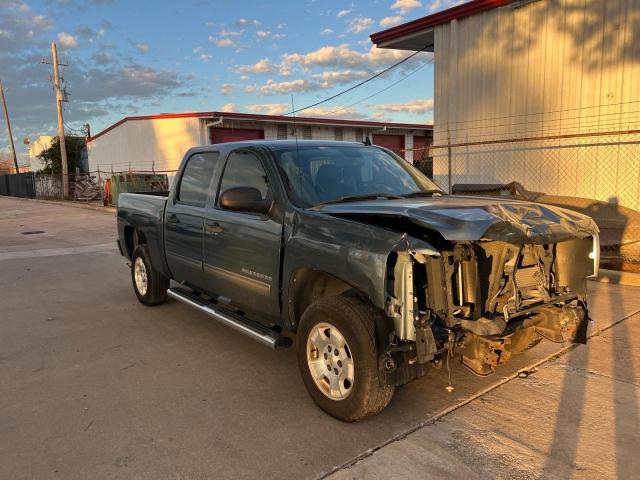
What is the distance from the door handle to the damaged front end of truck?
1.59m

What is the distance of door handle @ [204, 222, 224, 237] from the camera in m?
4.78

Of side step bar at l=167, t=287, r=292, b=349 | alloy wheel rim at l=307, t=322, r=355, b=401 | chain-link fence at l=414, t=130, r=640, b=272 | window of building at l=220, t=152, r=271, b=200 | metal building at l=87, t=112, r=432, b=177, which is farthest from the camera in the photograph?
metal building at l=87, t=112, r=432, b=177

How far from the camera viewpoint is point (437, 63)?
1361 cm

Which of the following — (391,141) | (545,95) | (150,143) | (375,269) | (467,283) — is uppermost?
(150,143)

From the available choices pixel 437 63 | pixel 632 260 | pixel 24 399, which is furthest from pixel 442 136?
pixel 24 399

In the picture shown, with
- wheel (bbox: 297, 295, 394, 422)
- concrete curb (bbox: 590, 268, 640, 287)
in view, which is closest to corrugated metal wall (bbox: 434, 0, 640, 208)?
concrete curb (bbox: 590, 268, 640, 287)

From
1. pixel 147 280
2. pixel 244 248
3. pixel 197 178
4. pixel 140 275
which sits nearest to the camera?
pixel 244 248

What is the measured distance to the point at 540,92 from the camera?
1158 cm

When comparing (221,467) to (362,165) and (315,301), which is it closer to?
(315,301)

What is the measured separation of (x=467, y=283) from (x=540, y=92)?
9877 mm

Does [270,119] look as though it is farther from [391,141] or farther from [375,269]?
[375,269]

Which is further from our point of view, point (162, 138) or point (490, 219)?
point (162, 138)

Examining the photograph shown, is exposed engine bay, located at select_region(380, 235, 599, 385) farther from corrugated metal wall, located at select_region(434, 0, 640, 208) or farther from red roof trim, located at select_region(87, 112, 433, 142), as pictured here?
red roof trim, located at select_region(87, 112, 433, 142)

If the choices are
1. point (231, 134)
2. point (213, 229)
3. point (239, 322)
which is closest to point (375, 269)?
point (239, 322)
